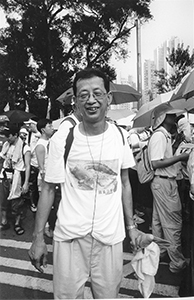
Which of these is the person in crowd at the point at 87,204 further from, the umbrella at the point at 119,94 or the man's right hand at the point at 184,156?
the man's right hand at the point at 184,156

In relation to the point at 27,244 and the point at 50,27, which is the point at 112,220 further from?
the point at 50,27

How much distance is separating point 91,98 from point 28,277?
1575mm

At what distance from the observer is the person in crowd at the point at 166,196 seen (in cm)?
263

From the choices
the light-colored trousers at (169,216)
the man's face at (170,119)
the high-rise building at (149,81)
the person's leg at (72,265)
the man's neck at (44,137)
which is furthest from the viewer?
the man's face at (170,119)

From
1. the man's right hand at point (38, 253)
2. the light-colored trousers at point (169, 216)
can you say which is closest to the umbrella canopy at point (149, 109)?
the light-colored trousers at point (169, 216)

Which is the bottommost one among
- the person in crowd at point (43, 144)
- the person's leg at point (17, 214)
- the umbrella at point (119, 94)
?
the person's leg at point (17, 214)

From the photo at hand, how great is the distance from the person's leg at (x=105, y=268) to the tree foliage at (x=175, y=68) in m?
1.43

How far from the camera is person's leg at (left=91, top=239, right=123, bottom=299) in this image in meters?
1.72

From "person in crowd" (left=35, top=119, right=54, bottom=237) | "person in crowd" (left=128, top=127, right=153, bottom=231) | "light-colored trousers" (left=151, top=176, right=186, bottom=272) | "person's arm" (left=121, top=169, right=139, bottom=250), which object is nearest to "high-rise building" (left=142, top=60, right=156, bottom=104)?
"person in crowd" (left=128, top=127, right=153, bottom=231)

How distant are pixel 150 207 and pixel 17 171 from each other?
119cm

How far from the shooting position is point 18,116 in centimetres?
236

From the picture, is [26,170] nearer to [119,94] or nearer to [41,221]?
[41,221]

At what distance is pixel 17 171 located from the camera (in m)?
2.41

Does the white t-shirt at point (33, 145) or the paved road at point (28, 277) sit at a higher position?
the white t-shirt at point (33, 145)
